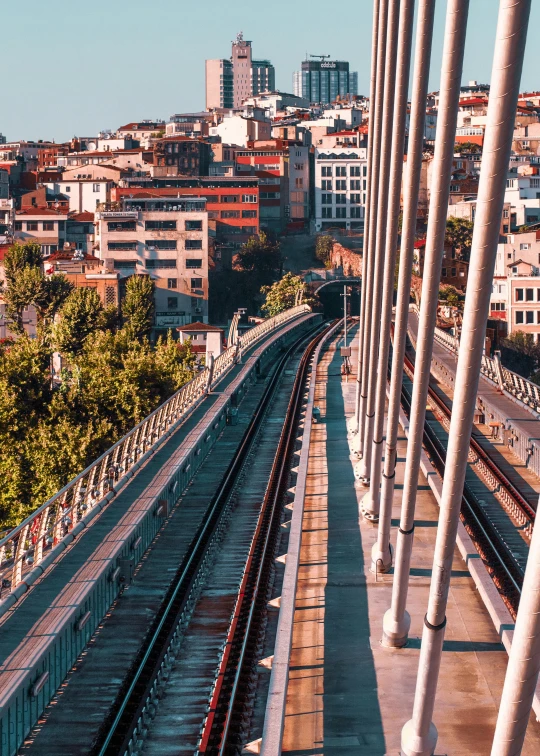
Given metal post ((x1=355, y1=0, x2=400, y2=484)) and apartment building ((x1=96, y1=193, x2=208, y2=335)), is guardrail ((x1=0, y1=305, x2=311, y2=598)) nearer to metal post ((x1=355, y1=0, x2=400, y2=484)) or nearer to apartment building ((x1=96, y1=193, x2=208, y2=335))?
metal post ((x1=355, y1=0, x2=400, y2=484))

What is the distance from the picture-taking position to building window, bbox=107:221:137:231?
3824 inches

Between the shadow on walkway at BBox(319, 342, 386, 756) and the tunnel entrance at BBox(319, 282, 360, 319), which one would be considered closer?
the shadow on walkway at BBox(319, 342, 386, 756)

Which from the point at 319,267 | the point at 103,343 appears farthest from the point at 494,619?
the point at 319,267

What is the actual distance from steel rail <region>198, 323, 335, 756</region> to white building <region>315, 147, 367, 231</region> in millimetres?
115516

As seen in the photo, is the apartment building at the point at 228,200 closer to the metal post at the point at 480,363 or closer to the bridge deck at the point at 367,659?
the bridge deck at the point at 367,659

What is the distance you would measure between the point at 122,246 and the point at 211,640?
3162 inches

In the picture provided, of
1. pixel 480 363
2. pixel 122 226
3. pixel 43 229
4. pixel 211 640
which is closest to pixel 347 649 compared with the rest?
pixel 211 640

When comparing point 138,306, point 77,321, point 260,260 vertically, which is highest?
point 260,260

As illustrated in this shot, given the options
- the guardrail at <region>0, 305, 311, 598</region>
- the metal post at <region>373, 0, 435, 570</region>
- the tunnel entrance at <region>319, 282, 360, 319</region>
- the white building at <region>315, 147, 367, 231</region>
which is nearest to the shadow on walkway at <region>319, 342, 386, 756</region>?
the metal post at <region>373, 0, 435, 570</region>

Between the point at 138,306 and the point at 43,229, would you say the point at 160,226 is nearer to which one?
the point at 138,306

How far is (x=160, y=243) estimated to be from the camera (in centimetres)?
9788

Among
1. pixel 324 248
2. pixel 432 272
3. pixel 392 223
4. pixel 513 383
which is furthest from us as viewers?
pixel 324 248

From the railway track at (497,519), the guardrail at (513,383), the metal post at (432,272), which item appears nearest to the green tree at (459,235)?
the guardrail at (513,383)

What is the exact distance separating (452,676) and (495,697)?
88 cm
